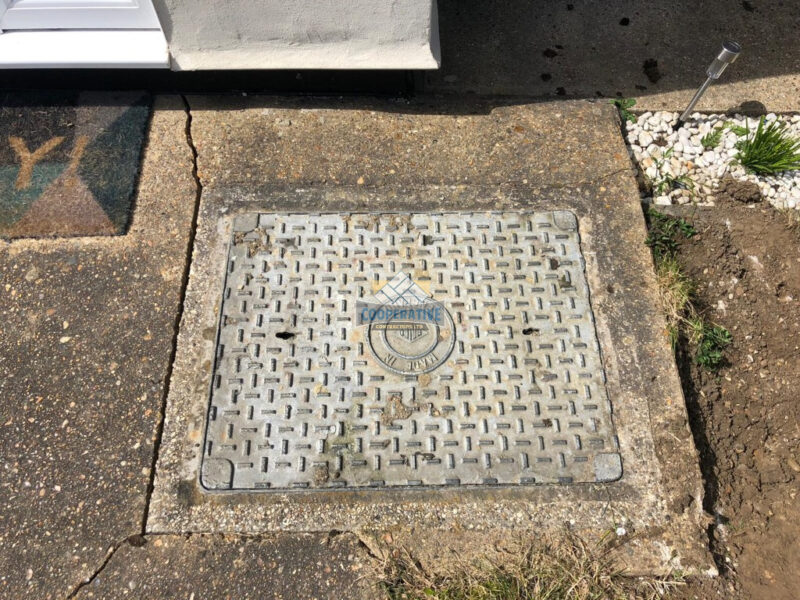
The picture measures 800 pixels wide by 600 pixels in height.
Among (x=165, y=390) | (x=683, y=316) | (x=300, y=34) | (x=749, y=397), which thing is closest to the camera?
(x=165, y=390)

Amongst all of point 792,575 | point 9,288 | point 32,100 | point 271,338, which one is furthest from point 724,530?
point 32,100

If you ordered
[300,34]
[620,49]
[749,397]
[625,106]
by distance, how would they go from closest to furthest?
[749,397] < [300,34] < [625,106] < [620,49]

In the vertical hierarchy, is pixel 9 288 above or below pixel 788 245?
below

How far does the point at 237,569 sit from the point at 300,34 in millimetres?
2410

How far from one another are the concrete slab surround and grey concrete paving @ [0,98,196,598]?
0.11 m

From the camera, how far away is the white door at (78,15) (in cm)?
271

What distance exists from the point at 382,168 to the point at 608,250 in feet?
3.94

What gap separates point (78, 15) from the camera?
2766mm

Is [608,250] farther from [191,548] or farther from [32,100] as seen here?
[32,100]

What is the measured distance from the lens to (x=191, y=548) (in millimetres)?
2084

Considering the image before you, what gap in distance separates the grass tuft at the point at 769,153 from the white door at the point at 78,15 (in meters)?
3.15

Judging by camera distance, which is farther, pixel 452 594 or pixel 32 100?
pixel 32 100

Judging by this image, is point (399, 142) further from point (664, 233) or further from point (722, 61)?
point (722, 61)

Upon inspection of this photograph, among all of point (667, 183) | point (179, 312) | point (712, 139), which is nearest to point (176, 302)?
point (179, 312)
